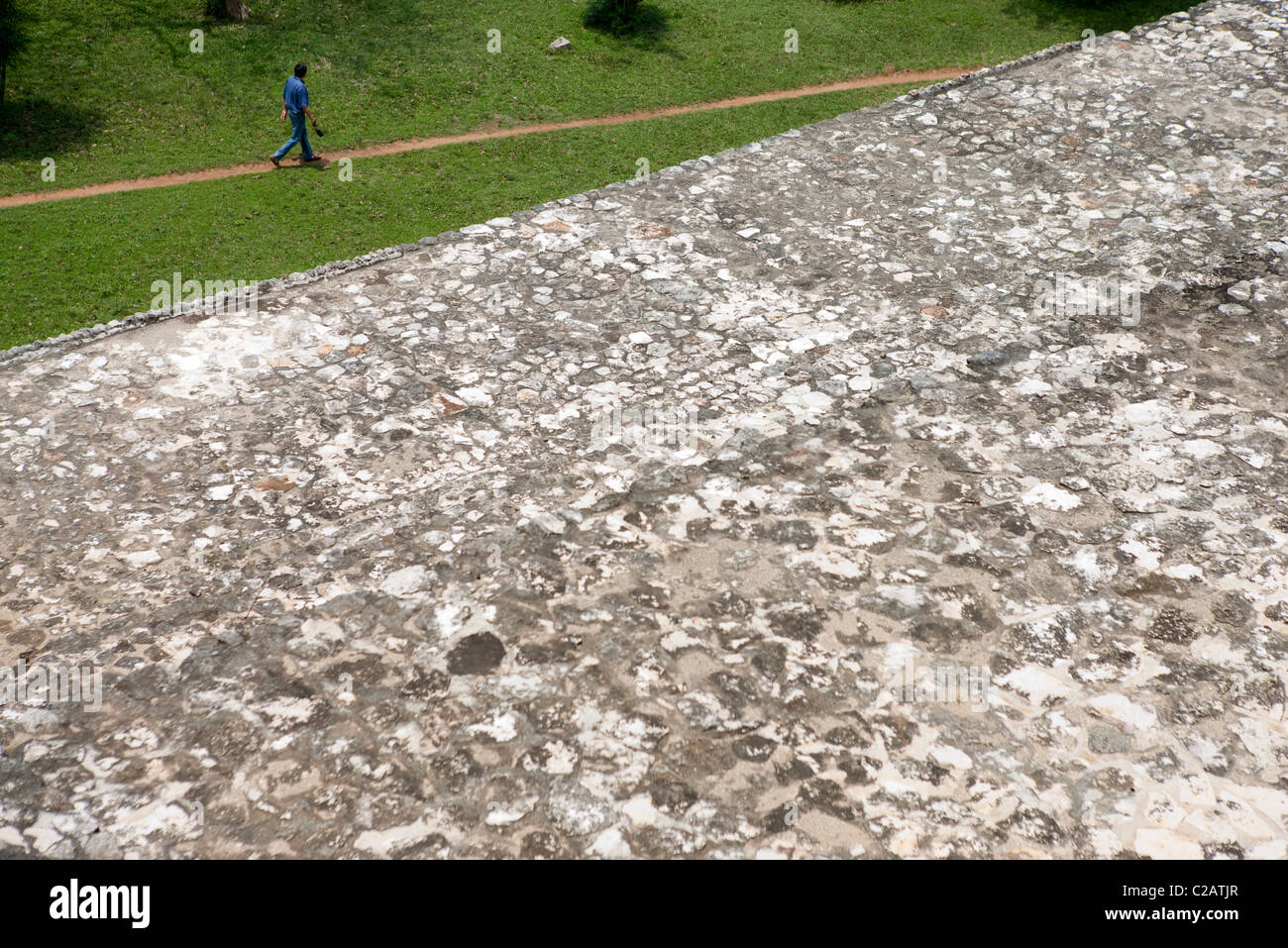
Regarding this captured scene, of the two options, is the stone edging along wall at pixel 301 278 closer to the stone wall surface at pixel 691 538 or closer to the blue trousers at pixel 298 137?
the stone wall surface at pixel 691 538

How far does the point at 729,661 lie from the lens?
4.93 m

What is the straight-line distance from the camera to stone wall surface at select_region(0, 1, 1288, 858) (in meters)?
4.28

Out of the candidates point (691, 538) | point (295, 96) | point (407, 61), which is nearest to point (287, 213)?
point (295, 96)

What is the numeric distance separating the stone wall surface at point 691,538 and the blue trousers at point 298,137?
9650mm

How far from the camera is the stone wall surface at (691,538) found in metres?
4.28

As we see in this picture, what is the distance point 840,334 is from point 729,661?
347cm

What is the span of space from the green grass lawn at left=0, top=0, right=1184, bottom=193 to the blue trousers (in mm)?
966

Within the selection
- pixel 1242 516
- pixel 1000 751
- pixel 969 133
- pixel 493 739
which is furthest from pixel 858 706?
pixel 969 133

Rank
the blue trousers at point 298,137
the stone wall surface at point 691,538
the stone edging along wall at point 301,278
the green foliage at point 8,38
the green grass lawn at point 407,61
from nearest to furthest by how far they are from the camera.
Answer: the stone wall surface at point 691,538, the stone edging along wall at point 301,278, the blue trousers at point 298,137, the green foliage at point 8,38, the green grass lawn at point 407,61

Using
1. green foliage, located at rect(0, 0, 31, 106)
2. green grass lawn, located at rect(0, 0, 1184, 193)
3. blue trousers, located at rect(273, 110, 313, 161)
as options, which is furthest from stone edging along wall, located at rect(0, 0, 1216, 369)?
green foliage, located at rect(0, 0, 31, 106)

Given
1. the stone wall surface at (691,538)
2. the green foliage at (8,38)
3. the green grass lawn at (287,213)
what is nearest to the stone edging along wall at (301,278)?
the stone wall surface at (691,538)

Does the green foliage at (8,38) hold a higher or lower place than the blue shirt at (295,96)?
higher

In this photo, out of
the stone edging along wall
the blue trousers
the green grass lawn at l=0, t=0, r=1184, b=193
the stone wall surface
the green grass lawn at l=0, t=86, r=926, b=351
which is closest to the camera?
the stone wall surface

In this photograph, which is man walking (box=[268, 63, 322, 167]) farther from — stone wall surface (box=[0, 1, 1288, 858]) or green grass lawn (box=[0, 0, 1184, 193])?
stone wall surface (box=[0, 1, 1288, 858])
